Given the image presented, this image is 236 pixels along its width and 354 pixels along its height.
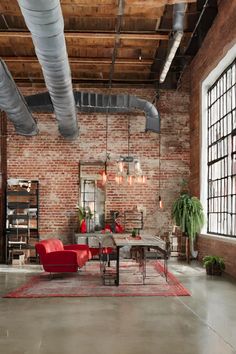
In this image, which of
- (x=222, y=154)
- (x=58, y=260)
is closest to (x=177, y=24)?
(x=222, y=154)

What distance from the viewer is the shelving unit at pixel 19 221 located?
1399cm

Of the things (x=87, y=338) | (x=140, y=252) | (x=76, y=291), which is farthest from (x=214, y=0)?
(x=87, y=338)

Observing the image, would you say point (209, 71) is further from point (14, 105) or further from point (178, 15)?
point (14, 105)

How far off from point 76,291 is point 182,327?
2987 mm

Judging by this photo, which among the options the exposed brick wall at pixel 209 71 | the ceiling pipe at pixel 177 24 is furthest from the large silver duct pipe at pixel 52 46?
the exposed brick wall at pixel 209 71

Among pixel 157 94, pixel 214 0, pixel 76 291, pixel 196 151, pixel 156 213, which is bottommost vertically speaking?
pixel 76 291

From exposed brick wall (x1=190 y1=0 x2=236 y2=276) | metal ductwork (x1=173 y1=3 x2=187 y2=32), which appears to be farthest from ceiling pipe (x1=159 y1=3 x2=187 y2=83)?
exposed brick wall (x1=190 y1=0 x2=236 y2=276)

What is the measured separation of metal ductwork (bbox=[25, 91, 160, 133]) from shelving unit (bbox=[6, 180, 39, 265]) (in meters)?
2.35

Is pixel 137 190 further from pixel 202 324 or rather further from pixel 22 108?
pixel 202 324

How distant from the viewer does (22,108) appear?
11.4m

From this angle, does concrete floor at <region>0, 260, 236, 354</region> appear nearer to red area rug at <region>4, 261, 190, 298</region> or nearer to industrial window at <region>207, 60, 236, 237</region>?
red area rug at <region>4, 261, 190, 298</region>

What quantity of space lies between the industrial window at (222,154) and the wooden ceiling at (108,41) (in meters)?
1.43

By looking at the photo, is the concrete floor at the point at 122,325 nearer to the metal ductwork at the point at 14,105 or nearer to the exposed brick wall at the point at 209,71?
the exposed brick wall at the point at 209,71

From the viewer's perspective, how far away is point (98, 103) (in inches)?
517
